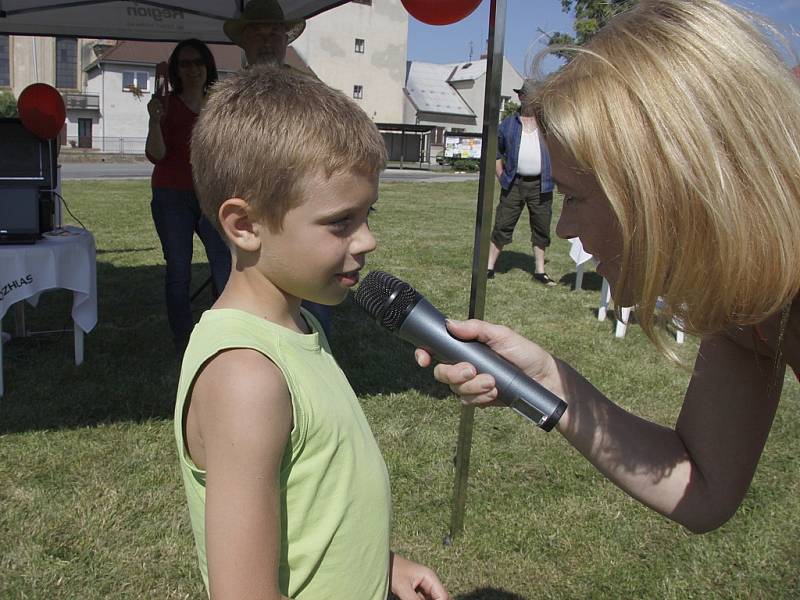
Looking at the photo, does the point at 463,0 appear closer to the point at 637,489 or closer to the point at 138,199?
the point at 637,489

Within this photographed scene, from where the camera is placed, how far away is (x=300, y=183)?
3.84 feet

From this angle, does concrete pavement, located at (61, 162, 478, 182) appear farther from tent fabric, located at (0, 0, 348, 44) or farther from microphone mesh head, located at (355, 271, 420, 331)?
microphone mesh head, located at (355, 271, 420, 331)

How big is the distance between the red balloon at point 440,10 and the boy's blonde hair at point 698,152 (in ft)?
5.41

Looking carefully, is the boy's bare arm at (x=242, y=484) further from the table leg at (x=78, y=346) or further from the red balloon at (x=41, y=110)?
the red balloon at (x=41, y=110)

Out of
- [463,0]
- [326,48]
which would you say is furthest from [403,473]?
[326,48]

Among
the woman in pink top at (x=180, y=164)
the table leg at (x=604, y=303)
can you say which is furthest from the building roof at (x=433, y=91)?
the woman in pink top at (x=180, y=164)

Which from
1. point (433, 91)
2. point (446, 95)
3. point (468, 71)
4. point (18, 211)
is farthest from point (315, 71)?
point (18, 211)

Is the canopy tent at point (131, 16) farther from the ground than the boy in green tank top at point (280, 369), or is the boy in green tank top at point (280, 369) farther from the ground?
the canopy tent at point (131, 16)

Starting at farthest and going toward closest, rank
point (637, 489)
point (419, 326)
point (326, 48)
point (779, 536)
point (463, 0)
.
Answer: point (326, 48), point (779, 536), point (463, 0), point (637, 489), point (419, 326)

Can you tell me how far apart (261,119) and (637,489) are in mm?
1172

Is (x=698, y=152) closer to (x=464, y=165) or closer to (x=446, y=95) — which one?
(x=464, y=165)

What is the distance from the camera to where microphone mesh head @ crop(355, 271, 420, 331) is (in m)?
1.49

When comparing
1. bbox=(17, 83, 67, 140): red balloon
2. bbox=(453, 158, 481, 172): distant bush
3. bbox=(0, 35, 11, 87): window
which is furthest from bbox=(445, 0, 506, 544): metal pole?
bbox=(0, 35, 11, 87): window

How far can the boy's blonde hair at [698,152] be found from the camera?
3.52ft
